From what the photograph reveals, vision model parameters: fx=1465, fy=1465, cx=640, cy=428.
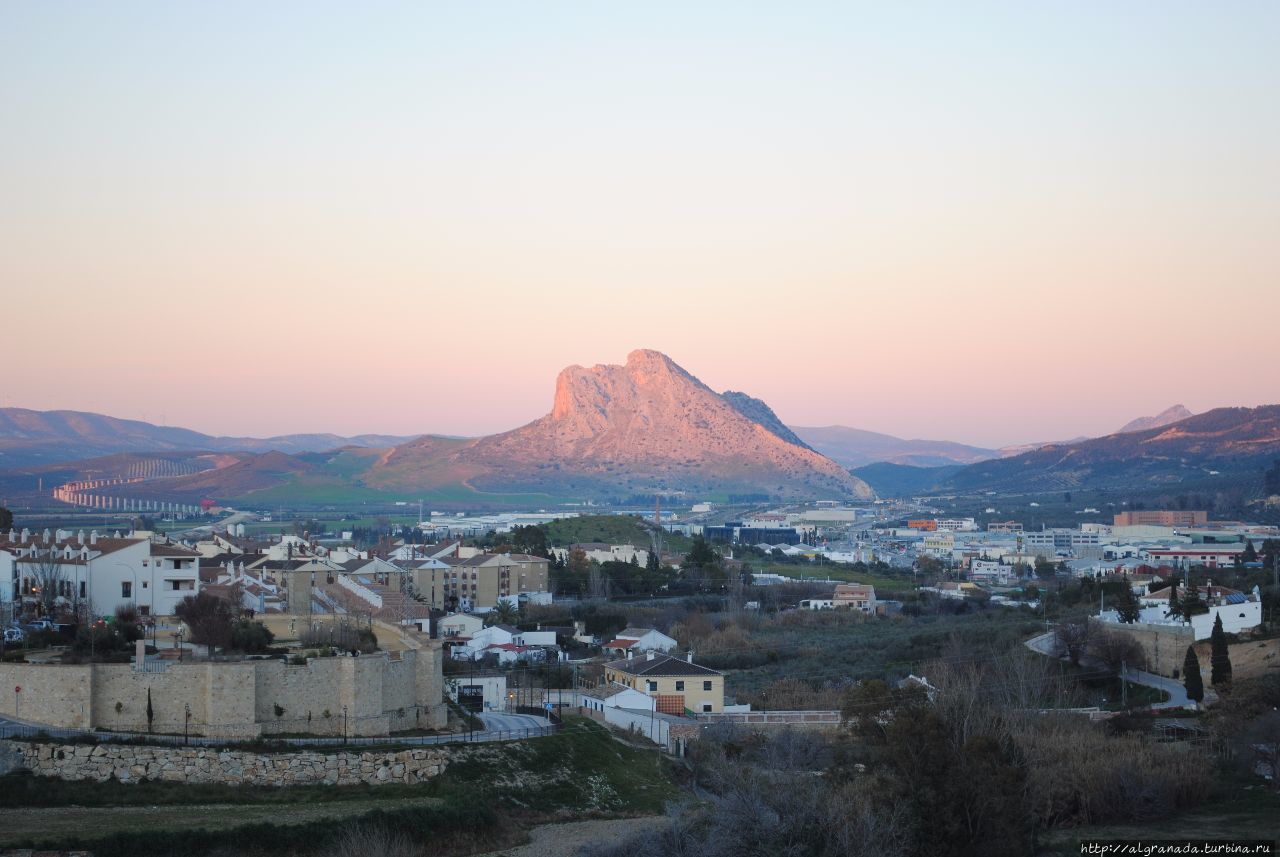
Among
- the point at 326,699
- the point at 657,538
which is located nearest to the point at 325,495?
the point at 657,538

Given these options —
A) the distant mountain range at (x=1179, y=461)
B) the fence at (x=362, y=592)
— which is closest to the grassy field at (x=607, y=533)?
the fence at (x=362, y=592)

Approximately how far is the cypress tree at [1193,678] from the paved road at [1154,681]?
0.28m

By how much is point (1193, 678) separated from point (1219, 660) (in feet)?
2.86

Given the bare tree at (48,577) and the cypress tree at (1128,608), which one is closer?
the bare tree at (48,577)

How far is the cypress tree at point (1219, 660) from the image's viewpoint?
113 ft

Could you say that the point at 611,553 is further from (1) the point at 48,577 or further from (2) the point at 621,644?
(1) the point at 48,577

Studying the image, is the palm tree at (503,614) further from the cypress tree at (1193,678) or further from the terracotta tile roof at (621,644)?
the cypress tree at (1193,678)

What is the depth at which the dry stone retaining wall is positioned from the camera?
2102 cm

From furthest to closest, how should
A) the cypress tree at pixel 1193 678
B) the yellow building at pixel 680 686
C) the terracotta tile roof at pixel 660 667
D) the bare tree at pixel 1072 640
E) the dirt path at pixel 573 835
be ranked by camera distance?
the bare tree at pixel 1072 640, the terracotta tile roof at pixel 660 667, the yellow building at pixel 680 686, the cypress tree at pixel 1193 678, the dirt path at pixel 573 835

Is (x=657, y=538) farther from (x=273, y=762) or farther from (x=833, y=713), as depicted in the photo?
(x=273, y=762)

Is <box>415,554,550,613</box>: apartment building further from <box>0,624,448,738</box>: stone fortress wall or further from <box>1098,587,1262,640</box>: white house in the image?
<box>0,624,448,738</box>: stone fortress wall

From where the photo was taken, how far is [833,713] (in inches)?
1330

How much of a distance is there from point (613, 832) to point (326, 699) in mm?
5060

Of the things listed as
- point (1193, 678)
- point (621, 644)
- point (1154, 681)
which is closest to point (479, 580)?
point (621, 644)
